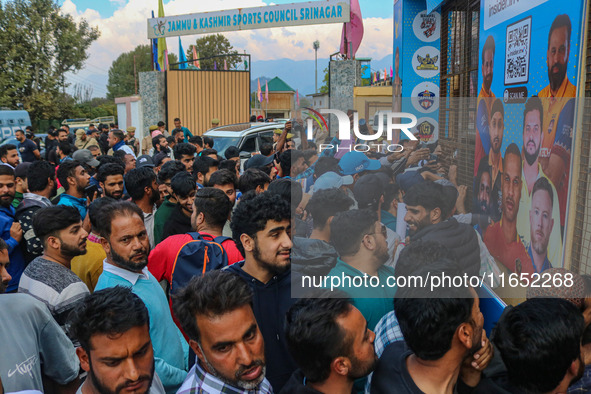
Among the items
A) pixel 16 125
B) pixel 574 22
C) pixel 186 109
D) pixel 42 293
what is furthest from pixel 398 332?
pixel 16 125

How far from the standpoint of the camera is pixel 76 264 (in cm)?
305

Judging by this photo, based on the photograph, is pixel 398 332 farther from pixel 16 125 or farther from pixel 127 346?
pixel 16 125

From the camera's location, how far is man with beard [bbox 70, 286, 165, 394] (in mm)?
1800

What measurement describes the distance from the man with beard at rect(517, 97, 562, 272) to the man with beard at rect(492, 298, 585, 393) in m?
1.07

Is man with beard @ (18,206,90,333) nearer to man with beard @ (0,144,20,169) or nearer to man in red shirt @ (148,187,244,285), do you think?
man in red shirt @ (148,187,244,285)

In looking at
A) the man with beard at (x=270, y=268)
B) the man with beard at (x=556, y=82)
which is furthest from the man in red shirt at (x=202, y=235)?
the man with beard at (x=556, y=82)

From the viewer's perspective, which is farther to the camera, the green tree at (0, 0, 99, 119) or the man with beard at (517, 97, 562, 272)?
the green tree at (0, 0, 99, 119)

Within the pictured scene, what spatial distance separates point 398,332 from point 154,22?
14.2 m

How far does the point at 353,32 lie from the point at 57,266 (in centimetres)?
1135

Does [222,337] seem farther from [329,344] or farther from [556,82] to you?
[556,82]

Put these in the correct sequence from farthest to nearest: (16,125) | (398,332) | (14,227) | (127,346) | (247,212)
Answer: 1. (16,125)
2. (14,227)
3. (247,212)
4. (398,332)
5. (127,346)

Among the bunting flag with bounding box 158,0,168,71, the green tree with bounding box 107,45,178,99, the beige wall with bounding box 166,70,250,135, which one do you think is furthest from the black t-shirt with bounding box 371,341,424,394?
the green tree with bounding box 107,45,178,99

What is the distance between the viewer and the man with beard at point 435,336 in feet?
5.46

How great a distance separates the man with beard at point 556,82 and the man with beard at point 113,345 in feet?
7.26
